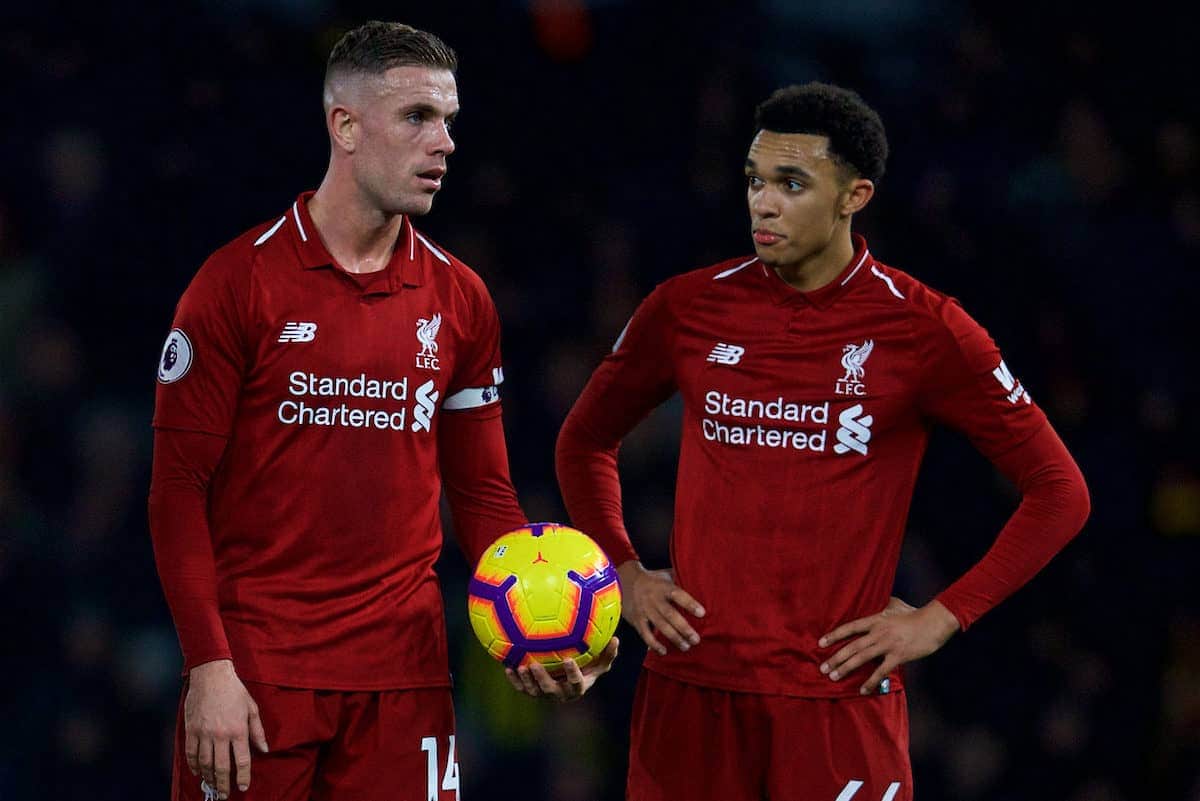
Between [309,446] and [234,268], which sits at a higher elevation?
[234,268]

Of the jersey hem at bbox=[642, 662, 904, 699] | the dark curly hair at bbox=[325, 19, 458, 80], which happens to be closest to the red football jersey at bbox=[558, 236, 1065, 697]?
the jersey hem at bbox=[642, 662, 904, 699]

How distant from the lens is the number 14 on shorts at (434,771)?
3.21m

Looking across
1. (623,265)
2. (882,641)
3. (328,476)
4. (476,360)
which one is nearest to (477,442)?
(476,360)

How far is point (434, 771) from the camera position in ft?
10.6

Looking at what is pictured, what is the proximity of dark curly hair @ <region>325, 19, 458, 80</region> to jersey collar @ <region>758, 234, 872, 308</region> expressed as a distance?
0.82 metres

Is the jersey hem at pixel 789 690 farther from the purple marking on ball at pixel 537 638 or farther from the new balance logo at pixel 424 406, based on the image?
the new balance logo at pixel 424 406

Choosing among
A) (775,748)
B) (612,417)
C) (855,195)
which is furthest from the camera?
(612,417)

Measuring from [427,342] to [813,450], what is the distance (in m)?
0.82

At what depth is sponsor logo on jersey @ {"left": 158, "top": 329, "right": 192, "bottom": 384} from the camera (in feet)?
9.97

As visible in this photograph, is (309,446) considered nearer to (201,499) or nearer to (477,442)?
(201,499)

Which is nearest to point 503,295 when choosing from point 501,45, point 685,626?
point 501,45

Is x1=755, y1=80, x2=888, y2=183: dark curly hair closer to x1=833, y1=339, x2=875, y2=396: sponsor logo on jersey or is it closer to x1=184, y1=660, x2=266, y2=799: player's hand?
x1=833, y1=339, x2=875, y2=396: sponsor logo on jersey

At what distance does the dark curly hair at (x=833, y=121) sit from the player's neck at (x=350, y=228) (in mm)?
876

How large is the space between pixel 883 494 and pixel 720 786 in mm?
682
